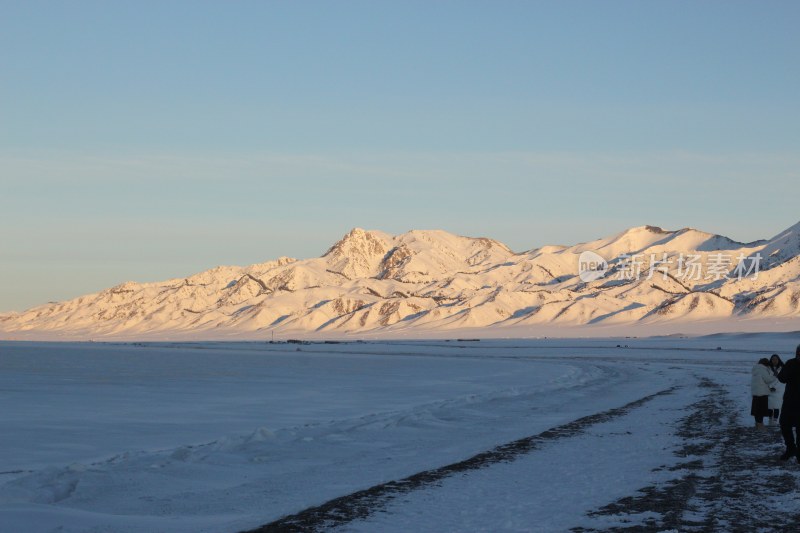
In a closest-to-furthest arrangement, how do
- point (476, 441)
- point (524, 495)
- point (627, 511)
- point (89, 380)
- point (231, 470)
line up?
point (627, 511) → point (524, 495) → point (231, 470) → point (476, 441) → point (89, 380)

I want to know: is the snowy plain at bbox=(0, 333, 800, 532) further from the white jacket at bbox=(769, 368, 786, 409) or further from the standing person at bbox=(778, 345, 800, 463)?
the white jacket at bbox=(769, 368, 786, 409)

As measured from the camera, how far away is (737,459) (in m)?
17.2

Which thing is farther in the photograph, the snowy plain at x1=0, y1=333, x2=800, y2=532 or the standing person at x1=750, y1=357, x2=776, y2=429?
the standing person at x1=750, y1=357, x2=776, y2=429

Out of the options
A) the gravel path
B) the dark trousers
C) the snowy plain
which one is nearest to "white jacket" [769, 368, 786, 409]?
the snowy plain

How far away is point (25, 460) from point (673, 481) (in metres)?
11.5

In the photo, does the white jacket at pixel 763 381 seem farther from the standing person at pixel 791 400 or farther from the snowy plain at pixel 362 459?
the standing person at pixel 791 400

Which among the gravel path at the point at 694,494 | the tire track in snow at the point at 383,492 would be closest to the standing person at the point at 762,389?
the gravel path at the point at 694,494

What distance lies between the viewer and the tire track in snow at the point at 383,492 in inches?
475

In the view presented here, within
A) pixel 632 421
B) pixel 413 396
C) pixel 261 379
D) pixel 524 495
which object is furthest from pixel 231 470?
pixel 261 379

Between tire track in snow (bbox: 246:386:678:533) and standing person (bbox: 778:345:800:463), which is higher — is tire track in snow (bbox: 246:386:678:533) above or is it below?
below

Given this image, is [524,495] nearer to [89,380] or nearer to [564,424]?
[564,424]

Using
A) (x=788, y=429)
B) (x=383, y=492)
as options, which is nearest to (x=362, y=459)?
(x=383, y=492)

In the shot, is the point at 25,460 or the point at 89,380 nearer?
the point at 25,460

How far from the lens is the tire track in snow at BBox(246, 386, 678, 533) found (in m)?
12.1
